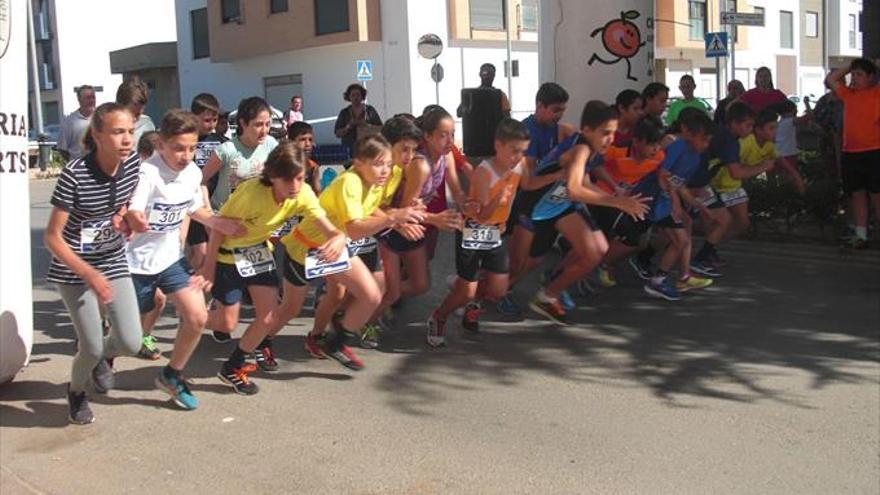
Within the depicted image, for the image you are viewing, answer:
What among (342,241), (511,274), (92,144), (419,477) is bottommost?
(419,477)

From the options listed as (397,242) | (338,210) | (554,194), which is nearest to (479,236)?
(397,242)

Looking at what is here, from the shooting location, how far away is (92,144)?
4.72m

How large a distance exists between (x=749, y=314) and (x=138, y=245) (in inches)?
183

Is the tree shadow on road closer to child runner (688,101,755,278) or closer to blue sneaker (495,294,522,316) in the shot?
blue sneaker (495,294,522,316)

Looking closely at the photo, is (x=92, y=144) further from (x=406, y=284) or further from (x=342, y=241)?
(x=406, y=284)

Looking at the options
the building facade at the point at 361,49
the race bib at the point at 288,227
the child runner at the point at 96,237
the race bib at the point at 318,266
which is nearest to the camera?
the child runner at the point at 96,237

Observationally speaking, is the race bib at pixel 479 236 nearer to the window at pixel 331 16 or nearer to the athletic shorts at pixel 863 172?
the athletic shorts at pixel 863 172

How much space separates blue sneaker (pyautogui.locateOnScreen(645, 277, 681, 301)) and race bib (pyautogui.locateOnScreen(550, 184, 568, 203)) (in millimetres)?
1515

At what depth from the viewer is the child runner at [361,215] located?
17.9ft

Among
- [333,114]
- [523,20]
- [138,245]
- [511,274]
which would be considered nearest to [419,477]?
[138,245]

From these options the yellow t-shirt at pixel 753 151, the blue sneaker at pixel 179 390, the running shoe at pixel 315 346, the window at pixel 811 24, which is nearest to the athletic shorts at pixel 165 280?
the blue sneaker at pixel 179 390

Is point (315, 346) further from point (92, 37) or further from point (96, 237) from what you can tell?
point (92, 37)

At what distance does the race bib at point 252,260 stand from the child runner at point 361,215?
206 millimetres

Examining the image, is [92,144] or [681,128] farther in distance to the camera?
[681,128]
